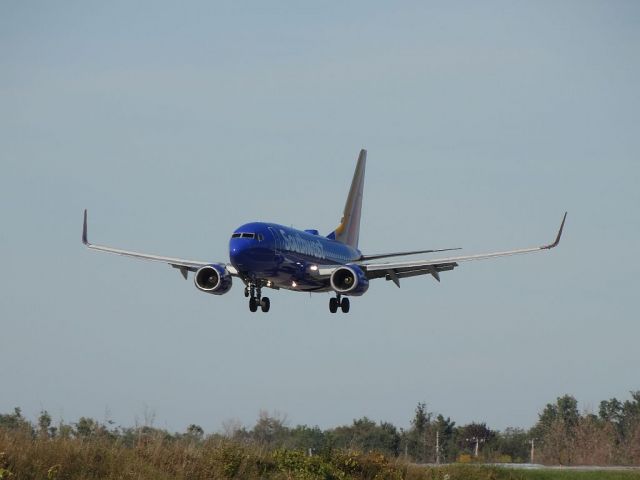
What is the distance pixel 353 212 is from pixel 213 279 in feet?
74.9

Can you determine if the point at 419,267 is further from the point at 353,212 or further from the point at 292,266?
the point at 353,212

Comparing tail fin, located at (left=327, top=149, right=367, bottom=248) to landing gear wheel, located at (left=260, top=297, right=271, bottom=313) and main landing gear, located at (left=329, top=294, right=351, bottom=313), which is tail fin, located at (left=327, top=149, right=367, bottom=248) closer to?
main landing gear, located at (left=329, top=294, right=351, bottom=313)

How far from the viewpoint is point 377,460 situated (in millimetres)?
45219

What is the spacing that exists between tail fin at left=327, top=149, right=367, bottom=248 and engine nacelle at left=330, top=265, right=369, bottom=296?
14167 mm

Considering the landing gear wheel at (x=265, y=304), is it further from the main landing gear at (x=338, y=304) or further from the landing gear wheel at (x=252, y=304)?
the main landing gear at (x=338, y=304)

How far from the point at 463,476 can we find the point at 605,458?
757 inches

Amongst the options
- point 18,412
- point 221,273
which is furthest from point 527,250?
point 18,412

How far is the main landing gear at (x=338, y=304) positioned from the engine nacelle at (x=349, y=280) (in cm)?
498

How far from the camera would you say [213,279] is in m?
64.0

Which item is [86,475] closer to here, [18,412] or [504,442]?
[18,412]

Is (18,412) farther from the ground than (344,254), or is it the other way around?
(344,254)

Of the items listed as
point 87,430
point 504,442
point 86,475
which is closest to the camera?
point 86,475

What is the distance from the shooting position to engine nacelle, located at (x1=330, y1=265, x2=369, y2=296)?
6462 centimetres

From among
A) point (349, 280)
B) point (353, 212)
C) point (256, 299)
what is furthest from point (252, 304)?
point (353, 212)
